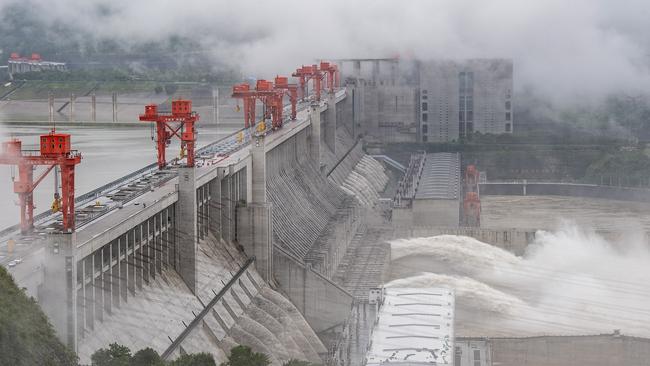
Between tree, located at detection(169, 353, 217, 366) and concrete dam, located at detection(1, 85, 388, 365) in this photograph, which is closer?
tree, located at detection(169, 353, 217, 366)

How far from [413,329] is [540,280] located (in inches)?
247

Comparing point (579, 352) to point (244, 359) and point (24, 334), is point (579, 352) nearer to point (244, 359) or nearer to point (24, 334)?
point (244, 359)

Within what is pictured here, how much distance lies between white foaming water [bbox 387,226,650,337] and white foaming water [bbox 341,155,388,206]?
188 inches

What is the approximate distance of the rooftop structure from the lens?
11797mm

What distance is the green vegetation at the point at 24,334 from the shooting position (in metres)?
8.47

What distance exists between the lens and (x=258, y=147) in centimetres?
1833

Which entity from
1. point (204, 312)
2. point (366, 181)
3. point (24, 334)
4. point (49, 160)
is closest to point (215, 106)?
point (366, 181)

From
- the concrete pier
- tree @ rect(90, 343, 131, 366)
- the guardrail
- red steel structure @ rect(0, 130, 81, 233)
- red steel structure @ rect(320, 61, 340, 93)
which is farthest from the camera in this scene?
red steel structure @ rect(320, 61, 340, 93)

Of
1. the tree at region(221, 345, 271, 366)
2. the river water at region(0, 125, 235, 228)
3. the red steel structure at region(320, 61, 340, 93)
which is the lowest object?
the tree at region(221, 345, 271, 366)

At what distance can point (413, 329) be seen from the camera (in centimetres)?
1270

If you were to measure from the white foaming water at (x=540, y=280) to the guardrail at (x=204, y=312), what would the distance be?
2540 mm

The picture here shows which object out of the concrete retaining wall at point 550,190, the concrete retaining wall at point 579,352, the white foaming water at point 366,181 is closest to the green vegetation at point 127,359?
the concrete retaining wall at point 579,352

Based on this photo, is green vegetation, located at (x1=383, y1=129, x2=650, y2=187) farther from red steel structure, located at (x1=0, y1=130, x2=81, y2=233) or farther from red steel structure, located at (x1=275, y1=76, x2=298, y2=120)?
red steel structure, located at (x1=0, y1=130, x2=81, y2=233)

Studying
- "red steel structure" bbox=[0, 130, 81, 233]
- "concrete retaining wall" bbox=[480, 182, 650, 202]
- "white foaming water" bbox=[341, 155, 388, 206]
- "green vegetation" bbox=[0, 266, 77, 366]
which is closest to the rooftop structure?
"red steel structure" bbox=[0, 130, 81, 233]
